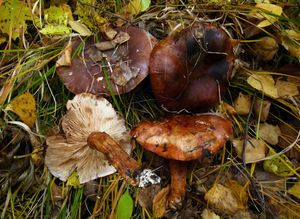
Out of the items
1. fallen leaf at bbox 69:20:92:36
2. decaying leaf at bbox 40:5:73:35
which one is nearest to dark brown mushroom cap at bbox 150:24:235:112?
fallen leaf at bbox 69:20:92:36

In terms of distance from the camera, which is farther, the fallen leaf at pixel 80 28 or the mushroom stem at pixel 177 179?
the fallen leaf at pixel 80 28

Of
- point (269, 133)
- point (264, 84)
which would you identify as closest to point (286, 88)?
point (264, 84)

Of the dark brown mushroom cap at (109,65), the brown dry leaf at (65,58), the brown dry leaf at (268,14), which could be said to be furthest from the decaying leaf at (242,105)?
the brown dry leaf at (65,58)

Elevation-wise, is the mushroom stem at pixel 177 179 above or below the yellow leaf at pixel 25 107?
below

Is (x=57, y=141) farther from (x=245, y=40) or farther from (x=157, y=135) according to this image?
(x=245, y=40)

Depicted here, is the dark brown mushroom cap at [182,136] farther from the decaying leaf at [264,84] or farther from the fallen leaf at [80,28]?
the fallen leaf at [80,28]

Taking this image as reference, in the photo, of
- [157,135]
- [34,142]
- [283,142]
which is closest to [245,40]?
[283,142]

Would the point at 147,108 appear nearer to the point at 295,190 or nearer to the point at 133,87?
the point at 133,87
